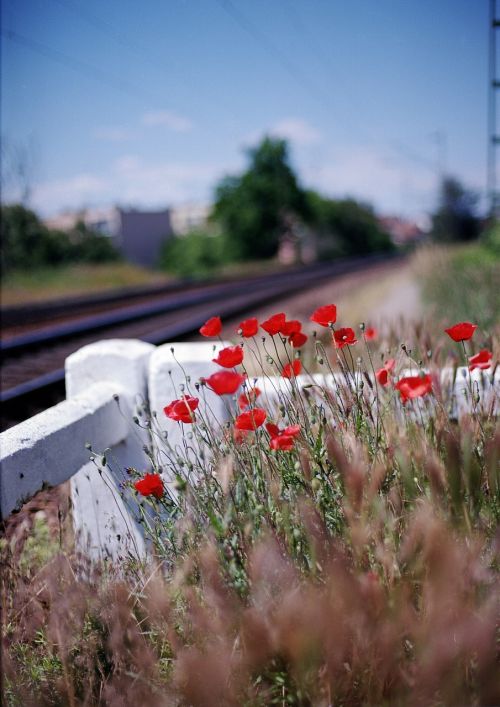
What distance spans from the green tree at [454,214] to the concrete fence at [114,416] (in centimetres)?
4228

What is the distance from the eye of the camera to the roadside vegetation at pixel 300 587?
1460mm

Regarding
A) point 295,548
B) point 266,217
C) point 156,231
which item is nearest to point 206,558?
point 295,548

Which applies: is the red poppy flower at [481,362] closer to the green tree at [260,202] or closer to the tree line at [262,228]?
the tree line at [262,228]

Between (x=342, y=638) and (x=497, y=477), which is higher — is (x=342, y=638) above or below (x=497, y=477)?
below

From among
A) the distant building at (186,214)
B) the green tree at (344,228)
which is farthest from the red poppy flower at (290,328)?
the distant building at (186,214)

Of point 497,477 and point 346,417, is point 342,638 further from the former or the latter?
point 346,417

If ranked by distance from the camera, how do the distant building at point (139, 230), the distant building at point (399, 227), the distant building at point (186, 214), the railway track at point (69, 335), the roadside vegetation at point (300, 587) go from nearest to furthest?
the roadside vegetation at point (300, 587), the railway track at point (69, 335), the distant building at point (139, 230), the distant building at point (399, 227), the distant building at point (186, 214)

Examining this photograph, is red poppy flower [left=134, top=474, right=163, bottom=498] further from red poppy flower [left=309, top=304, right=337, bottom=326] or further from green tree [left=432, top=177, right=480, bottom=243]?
green tree [left=432, top=177, right=480, bottom=243]

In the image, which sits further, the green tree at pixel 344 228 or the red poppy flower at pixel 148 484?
the green tree at pixel 344 228

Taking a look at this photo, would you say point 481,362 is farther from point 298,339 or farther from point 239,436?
point 239,436

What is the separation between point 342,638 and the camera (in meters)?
1.47

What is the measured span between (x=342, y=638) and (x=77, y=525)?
168 centimetres

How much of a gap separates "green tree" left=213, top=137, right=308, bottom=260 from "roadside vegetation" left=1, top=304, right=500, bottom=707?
54677 mm

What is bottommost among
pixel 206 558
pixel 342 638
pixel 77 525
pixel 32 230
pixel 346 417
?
pixel 77 525
